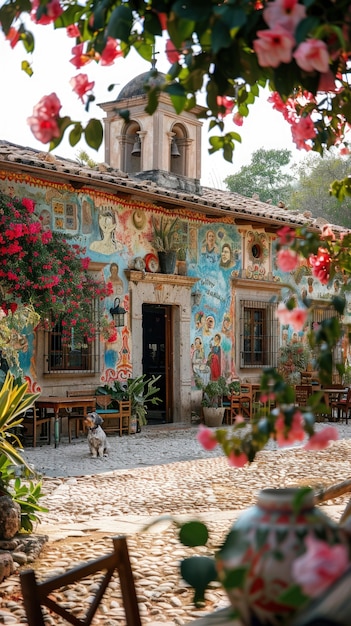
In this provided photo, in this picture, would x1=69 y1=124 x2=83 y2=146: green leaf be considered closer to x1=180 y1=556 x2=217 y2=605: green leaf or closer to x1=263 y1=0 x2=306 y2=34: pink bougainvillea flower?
x1=263 y1=0 x2=306 y2=34: pink bougainvillea flower

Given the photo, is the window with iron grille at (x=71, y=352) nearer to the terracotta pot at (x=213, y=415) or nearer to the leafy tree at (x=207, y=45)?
the terracotta pot at (x=213, y=415)

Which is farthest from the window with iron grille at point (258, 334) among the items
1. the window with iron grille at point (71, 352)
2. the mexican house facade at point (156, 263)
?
the window with iron grille at point (71, 352)

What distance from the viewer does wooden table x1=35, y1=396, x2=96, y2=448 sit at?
424 inches

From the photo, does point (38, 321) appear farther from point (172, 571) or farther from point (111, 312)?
point (172, 571)

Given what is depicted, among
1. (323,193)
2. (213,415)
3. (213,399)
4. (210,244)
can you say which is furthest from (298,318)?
(323,193)

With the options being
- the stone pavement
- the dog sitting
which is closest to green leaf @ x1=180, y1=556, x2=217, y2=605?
the stone pavement

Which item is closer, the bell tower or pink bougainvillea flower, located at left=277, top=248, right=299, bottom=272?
pink bougainvillea flower, located at left=277, top=248, right=299, bottom=272

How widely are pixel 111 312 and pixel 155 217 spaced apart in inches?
81.1

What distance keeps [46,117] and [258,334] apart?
14.3 metres

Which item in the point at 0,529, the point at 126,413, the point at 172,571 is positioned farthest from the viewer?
the point at 126,413

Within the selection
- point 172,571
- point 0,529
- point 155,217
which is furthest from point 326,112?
point 155,217

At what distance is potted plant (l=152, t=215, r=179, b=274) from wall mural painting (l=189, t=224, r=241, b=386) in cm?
62

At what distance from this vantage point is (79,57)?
1897mm

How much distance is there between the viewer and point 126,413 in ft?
40.4
